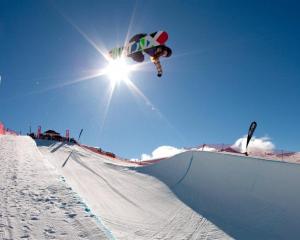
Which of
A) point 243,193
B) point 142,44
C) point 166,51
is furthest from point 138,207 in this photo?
point 142,44

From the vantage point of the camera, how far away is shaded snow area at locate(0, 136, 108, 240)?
4453mm

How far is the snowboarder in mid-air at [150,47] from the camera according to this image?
41.3 ft

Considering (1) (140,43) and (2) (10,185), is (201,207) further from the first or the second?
(1) (140,43)

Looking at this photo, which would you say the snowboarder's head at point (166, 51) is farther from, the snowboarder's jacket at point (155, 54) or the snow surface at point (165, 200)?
the snow surface at point (165, 200)

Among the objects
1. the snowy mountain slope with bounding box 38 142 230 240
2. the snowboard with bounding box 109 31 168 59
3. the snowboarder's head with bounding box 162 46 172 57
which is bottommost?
the snowy mountain slope with bounding box 38 142 230 240

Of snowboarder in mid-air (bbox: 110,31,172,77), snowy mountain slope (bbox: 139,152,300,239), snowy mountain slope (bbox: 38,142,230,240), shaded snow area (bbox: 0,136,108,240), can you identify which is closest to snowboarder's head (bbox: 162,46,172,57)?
snowboarder in mid-air (bbox: 110,31,172,77)

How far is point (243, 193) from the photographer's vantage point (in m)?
11.0

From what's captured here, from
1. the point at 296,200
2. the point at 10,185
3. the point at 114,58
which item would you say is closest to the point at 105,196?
the point at 10,185

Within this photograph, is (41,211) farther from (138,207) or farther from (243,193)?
(243,193)

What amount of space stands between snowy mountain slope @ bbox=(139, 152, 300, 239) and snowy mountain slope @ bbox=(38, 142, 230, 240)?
0.59m

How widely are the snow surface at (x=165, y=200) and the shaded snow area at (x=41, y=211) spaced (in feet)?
0.05

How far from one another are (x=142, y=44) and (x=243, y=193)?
26.0 ft

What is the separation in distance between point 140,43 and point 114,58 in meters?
2.30

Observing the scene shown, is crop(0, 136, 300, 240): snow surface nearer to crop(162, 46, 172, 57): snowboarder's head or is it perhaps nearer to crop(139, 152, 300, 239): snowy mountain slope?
crop(139, 152, 300, 239): snowy mountain slope
